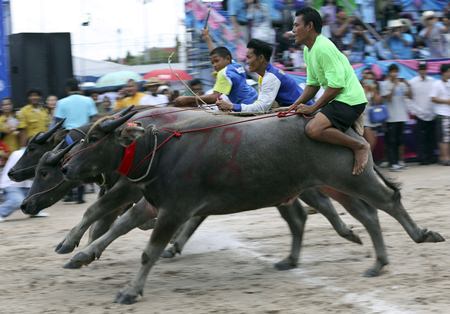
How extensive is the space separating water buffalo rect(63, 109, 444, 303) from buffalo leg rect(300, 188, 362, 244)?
1.06 meters

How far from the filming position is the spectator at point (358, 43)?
679 inches

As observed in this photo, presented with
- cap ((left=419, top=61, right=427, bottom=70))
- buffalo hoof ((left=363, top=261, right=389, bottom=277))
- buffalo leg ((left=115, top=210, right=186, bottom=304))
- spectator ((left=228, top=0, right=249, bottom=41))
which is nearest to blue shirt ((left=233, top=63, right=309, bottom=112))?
buffalo leg ((left=115, top=210, right=186, bottom=304))

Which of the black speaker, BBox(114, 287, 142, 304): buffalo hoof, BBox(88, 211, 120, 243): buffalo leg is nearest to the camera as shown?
BBox(114, 287, 142, 304): buffalo hoof

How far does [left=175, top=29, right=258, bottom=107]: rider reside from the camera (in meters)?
8.73

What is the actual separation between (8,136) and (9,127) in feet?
0.52

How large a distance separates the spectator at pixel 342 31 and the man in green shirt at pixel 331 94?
10084 mm

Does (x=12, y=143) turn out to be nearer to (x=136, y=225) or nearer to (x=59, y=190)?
(x=59, y=190)

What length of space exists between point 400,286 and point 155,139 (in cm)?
239

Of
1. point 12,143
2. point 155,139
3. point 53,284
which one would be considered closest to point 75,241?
point 53,284

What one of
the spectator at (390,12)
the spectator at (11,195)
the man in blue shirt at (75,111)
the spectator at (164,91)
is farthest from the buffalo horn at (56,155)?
the spectator at (390,12)

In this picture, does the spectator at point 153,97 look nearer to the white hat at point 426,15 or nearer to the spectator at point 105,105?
the spectator at point 105,105

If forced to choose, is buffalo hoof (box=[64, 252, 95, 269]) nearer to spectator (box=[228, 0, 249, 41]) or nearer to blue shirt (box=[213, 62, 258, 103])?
blue shirt (box=[213, 62, 258, 103])

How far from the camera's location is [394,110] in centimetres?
1524

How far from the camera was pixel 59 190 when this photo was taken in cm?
857
